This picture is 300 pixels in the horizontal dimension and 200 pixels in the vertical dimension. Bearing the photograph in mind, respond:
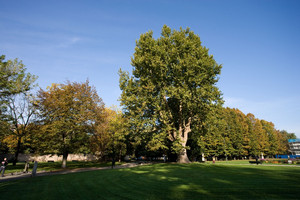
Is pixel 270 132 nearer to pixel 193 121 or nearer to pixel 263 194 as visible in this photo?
pixel 193 121

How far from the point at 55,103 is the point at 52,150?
7.54 meters

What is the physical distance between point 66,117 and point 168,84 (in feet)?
59.3

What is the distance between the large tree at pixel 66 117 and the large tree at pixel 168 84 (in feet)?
25.2

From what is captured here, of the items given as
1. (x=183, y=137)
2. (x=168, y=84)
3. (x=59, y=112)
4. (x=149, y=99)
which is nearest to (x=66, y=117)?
(x=59, y=112)

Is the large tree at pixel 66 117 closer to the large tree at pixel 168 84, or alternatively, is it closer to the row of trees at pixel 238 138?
the large tree at pixel 168 84

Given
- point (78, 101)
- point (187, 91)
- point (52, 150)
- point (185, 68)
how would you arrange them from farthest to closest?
point (78, 101), point (52, 150), point (185, 68), point (187, 91)

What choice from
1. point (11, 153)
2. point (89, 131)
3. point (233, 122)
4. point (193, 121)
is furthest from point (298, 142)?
point (11, 153)

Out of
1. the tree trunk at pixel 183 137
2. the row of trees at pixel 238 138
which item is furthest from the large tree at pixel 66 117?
the row of trees at pixel 238 138

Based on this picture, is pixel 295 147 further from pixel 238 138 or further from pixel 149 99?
pixel 149 99

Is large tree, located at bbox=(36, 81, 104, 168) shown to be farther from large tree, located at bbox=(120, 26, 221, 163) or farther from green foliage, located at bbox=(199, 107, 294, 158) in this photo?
green foliage, located at bbox=(199, 107, 294, 158)

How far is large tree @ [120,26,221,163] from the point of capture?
2306 centimetres

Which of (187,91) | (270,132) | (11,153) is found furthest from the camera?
(270,132)

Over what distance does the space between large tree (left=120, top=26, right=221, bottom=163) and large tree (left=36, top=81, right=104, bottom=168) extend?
769 centimetres

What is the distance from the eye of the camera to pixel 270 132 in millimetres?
73750
